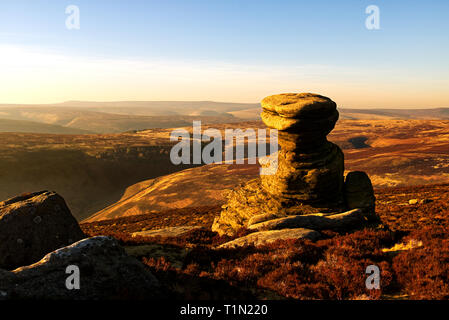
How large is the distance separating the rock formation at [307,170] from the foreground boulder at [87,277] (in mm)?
13506

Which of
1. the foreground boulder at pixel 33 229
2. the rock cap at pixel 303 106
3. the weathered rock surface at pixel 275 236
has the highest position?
the rock cap at pixel 303 106

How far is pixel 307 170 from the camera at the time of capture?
20.5 metres

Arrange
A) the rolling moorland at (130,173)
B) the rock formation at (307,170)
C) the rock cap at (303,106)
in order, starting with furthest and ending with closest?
the rolling moorland at (130,173) < the rock formation at (307,170) < the rock cap at (303,106)

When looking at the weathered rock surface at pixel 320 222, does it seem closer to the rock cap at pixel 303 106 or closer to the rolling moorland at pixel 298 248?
the rolling moorland at pixel 298 248

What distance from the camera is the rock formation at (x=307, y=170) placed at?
19844 mm

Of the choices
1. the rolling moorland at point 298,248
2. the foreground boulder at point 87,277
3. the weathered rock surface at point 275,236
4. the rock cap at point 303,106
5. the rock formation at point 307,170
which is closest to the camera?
the foreground boulder at point 87,277

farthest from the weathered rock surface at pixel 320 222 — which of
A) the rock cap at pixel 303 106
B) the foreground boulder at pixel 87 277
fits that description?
the foreground boulder at pixel 87 277

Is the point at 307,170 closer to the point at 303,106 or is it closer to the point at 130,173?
the point at 303,106

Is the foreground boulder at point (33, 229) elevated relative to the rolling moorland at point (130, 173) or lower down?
elevated

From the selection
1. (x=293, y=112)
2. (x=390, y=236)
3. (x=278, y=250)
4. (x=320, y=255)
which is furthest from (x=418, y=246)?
(x=293, y=112)

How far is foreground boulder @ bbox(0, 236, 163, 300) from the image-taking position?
5.65 m

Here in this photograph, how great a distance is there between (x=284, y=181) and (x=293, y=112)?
5.51 m

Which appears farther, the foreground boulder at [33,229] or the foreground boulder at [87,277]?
the foreground boulder at [33,229]

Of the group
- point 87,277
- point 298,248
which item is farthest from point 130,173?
point 87,277
